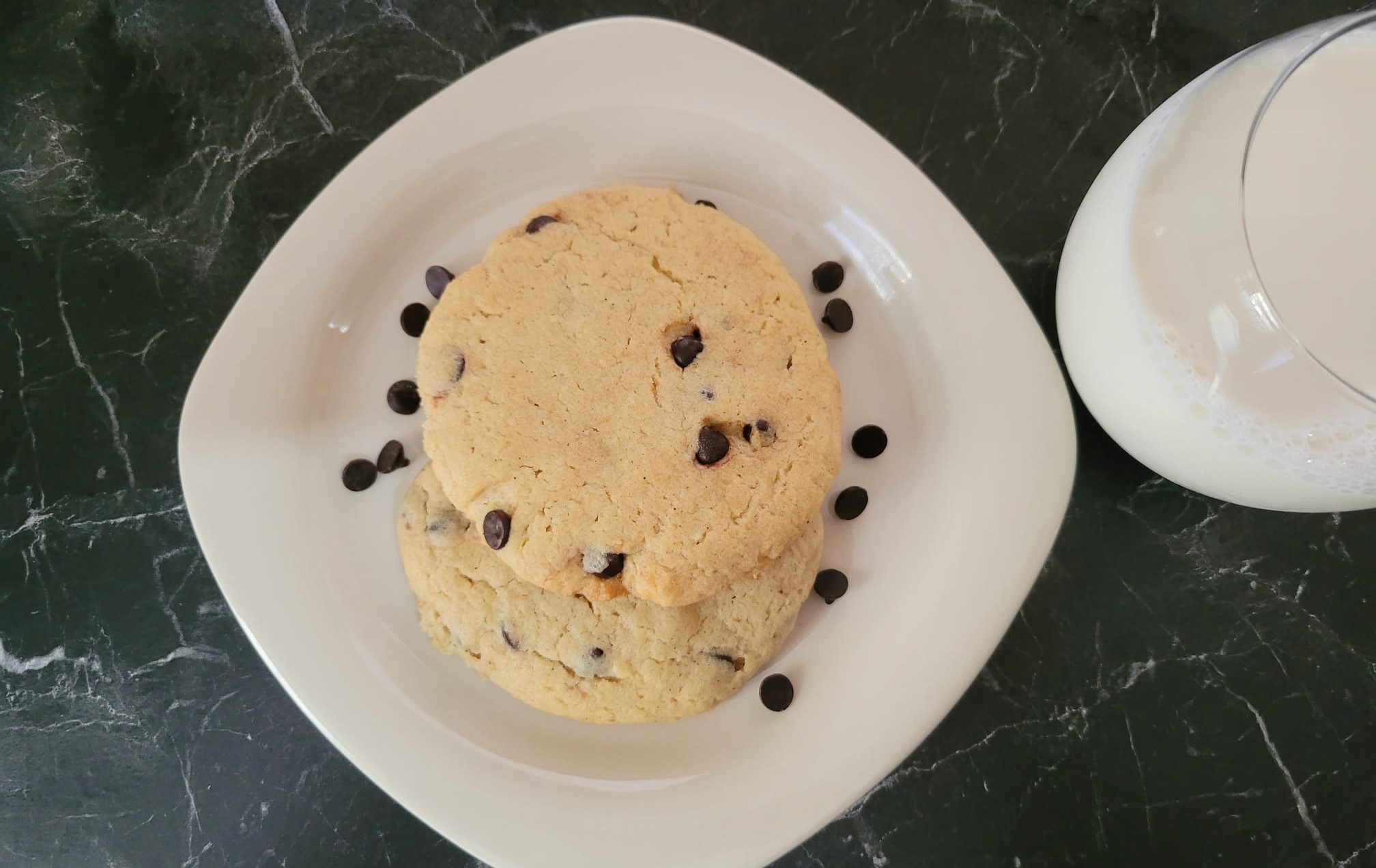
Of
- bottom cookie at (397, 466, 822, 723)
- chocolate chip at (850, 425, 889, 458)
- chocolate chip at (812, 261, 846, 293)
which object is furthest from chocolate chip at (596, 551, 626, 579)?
chocolate chip at (812, 261, 846, 293)

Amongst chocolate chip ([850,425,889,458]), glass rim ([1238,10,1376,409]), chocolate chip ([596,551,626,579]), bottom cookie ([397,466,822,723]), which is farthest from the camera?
chocolate chip ([850,425,889,458])

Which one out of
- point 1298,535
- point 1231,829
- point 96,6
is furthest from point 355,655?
point 1298,535

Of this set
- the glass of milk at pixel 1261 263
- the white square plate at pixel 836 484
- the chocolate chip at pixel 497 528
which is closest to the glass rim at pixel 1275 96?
the glass of milk at pixel 1261 263

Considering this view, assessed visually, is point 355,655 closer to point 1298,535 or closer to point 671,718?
point 671,718

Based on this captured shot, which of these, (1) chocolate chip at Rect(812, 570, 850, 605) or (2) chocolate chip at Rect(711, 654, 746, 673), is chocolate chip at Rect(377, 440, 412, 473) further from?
(1) chocolate chip at Rect(812, 570, 850, 605)

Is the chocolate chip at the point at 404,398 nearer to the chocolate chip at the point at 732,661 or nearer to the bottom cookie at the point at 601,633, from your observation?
the bottom cookie at the point at 601,633
